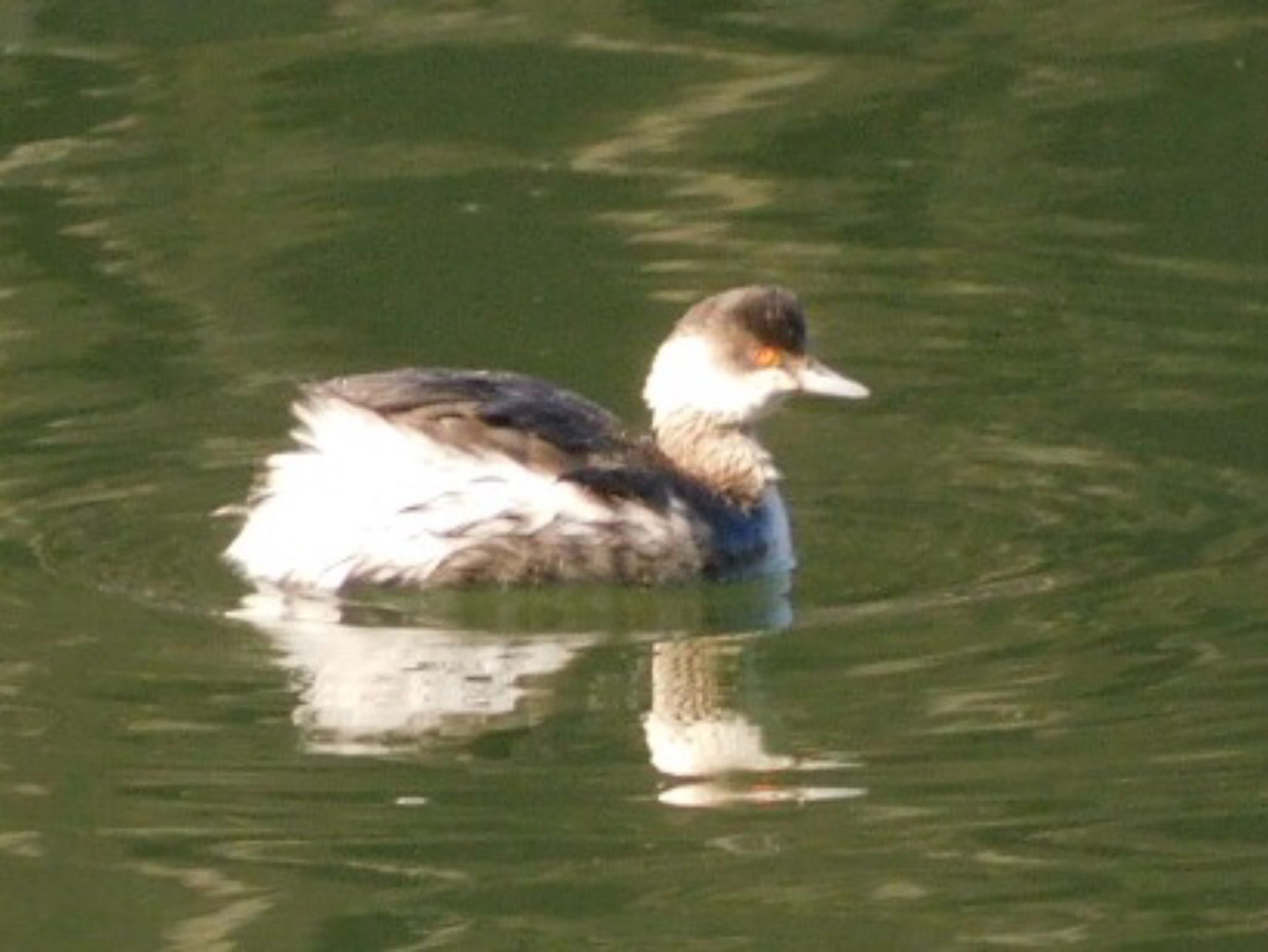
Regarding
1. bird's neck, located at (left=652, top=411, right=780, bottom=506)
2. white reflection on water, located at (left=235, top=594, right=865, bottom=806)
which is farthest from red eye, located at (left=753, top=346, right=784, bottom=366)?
white reflection on water, located at (left=235, top=594, right=865, bottom=806)

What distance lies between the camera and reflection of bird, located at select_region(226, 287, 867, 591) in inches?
364

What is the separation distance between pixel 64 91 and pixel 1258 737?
20.0 feet

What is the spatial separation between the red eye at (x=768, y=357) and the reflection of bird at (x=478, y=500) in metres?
0.07

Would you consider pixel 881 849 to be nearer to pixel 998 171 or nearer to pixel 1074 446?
pixel 1074 446

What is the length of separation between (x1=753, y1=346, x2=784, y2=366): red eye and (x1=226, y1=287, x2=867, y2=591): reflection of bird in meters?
0.07

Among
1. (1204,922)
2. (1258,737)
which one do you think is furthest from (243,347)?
(1204,922)

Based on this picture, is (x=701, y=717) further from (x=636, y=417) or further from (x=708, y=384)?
(x=636, y=417)

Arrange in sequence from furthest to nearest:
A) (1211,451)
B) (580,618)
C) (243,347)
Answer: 1. (243,347)
2. (1211,451)
3. (580,618)

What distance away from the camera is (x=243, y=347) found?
11.2 m

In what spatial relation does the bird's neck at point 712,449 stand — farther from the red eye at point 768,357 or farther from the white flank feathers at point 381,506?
the white flank feathers at point 381,506

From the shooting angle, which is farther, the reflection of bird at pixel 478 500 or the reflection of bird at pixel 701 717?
the reflection of bird at pixel 478 500

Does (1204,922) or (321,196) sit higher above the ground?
(321,196)

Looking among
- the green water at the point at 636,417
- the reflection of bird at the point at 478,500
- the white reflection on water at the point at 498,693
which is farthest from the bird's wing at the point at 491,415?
the white reflection on water at the point at 498,693

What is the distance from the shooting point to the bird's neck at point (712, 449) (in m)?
9.81
